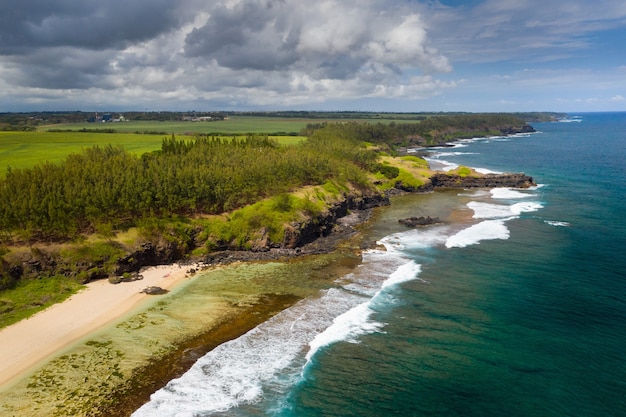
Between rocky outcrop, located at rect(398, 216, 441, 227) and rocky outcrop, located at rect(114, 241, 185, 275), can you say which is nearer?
rocky outcrop, located at rect(114, 241, 185, 275)

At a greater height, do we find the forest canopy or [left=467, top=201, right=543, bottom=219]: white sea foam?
the forest canopy

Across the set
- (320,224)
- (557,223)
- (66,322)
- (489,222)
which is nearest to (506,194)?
(557,223)

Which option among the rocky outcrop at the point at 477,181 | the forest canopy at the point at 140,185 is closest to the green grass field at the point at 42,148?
the forest canopy at the point at 140,185

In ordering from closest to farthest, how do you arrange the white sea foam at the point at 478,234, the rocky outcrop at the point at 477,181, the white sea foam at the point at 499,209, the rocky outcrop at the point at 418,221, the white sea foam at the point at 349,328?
1. the white sea foam at the point at 349,328
2. the white sea foam at the point at 478,234
3. the rocky outcrop at the point at 418,221
4. the white sea foam at the point at 499,209
5. the rocky outcrop at the point at 477,181

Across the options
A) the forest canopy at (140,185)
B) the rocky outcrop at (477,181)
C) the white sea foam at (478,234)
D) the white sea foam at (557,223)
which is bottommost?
the white sea foam at (478,234)

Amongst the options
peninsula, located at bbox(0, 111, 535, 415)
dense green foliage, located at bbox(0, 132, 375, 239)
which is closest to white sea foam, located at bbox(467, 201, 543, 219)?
peninsula, located at bbox(0, 111, 535, 415)

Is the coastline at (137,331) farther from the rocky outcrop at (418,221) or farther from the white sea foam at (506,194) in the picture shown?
the white sea foam at (506,194)

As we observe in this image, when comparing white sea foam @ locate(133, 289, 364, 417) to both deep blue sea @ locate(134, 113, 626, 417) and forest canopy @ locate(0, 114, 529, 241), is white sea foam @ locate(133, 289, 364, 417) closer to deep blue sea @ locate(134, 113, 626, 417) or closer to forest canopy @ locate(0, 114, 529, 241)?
deep blue sea @ locate(134, 113, 626, 417)

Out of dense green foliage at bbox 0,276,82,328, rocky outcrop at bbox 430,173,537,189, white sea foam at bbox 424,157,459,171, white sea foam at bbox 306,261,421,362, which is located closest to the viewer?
white sea foam at bbox 306,261,421,362
